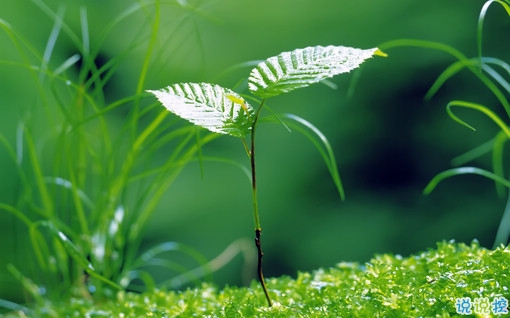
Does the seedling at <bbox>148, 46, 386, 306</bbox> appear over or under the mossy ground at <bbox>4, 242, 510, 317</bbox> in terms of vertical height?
over

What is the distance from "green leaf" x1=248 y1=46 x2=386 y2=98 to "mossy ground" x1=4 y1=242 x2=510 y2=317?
0.64 ft

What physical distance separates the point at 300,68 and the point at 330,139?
1743mm

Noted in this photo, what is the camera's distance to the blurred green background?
6.79 feet

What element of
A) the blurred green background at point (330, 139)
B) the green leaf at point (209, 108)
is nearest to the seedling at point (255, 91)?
the green leaf at point (209, 108)

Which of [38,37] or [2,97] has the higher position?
[38,37]

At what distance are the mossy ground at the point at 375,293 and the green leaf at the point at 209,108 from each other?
0.17 m

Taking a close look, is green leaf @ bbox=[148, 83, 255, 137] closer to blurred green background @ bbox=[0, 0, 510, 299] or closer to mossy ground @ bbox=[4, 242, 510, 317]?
mossy ground @ bbox=[4, 242, 510, 317]

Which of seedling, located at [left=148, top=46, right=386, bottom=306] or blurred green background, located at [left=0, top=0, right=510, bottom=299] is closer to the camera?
seedling, located at [left=148, top=46, right=386, bottom=306]

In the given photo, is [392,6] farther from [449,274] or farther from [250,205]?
[449,274]

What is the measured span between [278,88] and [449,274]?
24 centimetres

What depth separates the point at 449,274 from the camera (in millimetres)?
519

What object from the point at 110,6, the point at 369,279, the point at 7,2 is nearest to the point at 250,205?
the point at 110,6

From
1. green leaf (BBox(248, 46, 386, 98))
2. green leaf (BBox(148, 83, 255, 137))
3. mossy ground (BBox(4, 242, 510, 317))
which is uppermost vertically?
green leaf (BBox(248, 46, 386, 98))

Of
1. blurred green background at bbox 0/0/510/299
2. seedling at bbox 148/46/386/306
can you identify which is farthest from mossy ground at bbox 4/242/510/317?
blurred green background at bbox 0/0/510/299
